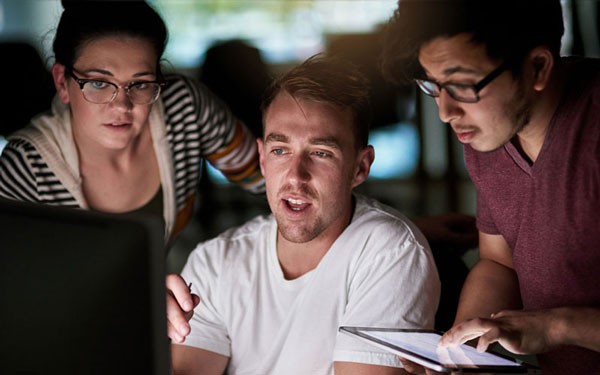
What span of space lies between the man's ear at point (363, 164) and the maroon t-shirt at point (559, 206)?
0.97 ft

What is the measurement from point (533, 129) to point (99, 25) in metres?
1.11

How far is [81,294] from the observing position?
0.76 m

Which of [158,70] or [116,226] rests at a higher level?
[116,226]

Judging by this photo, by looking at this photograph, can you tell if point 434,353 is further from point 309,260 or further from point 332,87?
point 332,87

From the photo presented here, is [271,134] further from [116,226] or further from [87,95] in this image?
[116,226]

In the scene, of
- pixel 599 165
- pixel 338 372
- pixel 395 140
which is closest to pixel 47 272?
pixel 338 372

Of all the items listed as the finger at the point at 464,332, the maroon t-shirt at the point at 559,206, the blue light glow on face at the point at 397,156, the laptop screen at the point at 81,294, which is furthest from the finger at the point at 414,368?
the blue light glow on face at the point at 397,156

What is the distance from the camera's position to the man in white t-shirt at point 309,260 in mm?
1651

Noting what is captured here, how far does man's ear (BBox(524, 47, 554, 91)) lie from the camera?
1.40 m

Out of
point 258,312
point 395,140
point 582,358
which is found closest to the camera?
point 582,358

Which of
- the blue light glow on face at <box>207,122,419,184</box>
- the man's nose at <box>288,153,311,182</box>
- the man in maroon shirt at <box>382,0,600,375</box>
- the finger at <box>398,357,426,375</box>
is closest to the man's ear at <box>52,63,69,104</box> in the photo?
the man's nose at <box>288,153,311,182</box>

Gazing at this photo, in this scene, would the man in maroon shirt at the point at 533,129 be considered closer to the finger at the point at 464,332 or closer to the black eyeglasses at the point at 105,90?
the finger at the point at 464,332

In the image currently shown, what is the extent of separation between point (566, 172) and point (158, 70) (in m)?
1.07

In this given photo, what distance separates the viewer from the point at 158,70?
2.03 meters
